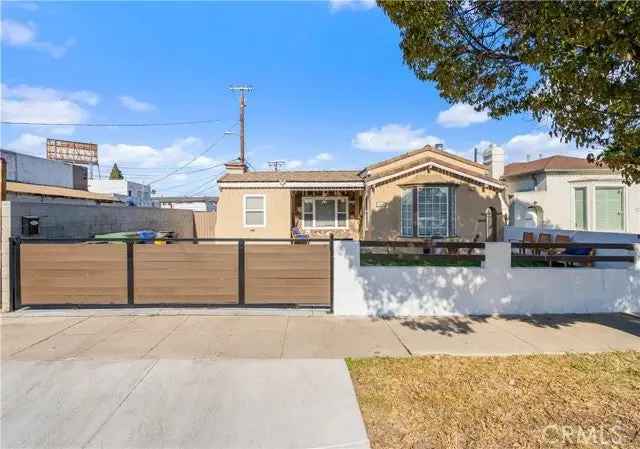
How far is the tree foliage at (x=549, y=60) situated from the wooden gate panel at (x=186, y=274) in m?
5.18

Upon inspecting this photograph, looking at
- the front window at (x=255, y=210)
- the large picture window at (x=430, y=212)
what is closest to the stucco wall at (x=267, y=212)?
the front window at (x=255, y=210)

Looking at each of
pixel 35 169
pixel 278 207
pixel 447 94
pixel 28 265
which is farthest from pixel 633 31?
pixel 35 169

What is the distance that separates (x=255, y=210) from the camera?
16125 millimetres

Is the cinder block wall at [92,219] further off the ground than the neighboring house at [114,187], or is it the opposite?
the neighboring house at [114,187]

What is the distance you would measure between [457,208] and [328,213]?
6.12 metres

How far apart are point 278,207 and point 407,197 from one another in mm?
5759

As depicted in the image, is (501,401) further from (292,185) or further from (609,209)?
(609,209)

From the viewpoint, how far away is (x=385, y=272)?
7.05 meters

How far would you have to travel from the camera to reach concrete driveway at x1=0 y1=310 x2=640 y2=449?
339 cm

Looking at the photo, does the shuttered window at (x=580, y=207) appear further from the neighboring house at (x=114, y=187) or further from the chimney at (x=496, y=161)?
the neighboring house at (x=114, y=187)

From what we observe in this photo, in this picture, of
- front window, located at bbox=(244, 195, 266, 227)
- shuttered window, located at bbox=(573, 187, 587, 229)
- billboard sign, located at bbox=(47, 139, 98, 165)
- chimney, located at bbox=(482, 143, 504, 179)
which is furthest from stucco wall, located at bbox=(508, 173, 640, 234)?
billboard sign, located at bbox=(47, 139, 98, 165)

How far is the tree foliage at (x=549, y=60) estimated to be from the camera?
3.97 meters

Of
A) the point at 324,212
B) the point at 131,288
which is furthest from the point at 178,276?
the point at 324,212

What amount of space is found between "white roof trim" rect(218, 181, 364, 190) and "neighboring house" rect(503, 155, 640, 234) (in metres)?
9.99
